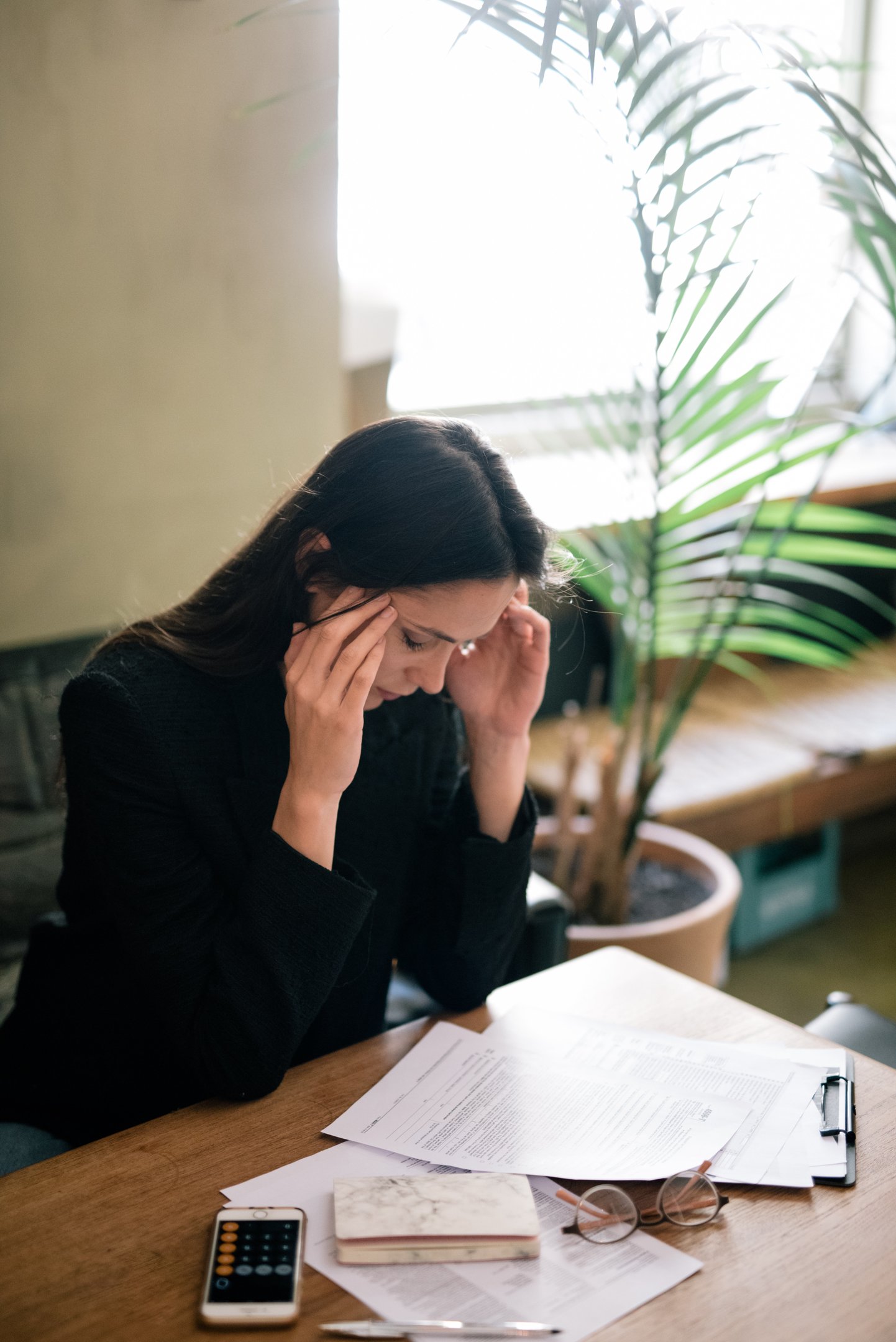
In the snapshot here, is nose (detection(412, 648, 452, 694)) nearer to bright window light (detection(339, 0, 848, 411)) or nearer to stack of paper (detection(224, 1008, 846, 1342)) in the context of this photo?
stack of paper (detection(224, 1008, 846, 1342))

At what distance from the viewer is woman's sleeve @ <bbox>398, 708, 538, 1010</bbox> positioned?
1261 millimetres

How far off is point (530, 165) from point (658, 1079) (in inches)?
91.4

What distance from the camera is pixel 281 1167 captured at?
38.0 inches

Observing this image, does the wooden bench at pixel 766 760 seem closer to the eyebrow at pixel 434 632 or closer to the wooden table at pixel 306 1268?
the eyebrow at pixel 434 632

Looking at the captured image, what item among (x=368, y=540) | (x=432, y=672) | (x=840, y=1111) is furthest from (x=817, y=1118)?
(x=368, y=540)

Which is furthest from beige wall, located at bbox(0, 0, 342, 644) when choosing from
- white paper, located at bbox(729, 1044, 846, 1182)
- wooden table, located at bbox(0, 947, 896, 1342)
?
white paper, located at bbox(729, 1044, 846, 1182)

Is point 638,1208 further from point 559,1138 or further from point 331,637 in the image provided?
point 331,637

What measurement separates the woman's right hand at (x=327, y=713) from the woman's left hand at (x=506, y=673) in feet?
0.79

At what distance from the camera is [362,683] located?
1.14 m

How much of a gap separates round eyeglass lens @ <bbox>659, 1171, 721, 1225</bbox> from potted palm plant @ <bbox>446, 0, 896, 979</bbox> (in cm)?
74

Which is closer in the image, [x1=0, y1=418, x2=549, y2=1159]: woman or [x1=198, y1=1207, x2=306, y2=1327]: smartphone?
[x1=198, y1=1207, x2=306, y2=1327]: smartphone

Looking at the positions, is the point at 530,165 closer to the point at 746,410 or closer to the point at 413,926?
the point at 746,410

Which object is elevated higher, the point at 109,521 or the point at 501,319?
the point at 501,319

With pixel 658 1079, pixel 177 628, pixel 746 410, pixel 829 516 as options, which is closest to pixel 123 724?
pixel 177 628
